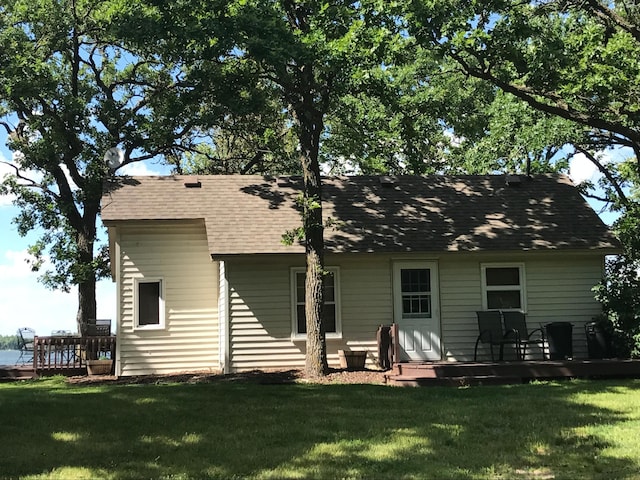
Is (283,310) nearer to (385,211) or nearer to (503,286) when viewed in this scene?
(385,211)

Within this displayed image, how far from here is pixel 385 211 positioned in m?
15.5

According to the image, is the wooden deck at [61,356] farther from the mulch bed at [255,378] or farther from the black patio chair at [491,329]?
the black patio chair at [491,329]

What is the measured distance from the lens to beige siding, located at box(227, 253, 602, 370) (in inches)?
552

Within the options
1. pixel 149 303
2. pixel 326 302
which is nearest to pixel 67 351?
pixel 149 303

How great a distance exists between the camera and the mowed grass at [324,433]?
5.97 metres

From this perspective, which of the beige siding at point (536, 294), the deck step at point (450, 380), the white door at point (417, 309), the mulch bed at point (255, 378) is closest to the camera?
the deck step at point (450, 380)

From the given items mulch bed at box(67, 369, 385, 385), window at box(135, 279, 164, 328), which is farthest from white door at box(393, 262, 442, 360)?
window at box(135, 279, 164, 328)

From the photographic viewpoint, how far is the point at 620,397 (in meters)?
9.72

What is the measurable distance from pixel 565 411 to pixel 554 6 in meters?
9.69

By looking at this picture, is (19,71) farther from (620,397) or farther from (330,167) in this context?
(620,397)

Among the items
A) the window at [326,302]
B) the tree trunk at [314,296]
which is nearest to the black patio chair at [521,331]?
the window at [326,302]

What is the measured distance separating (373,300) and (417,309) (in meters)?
1.02

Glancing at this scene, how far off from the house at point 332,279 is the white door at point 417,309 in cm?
2

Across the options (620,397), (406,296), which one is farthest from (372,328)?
(620,397)
